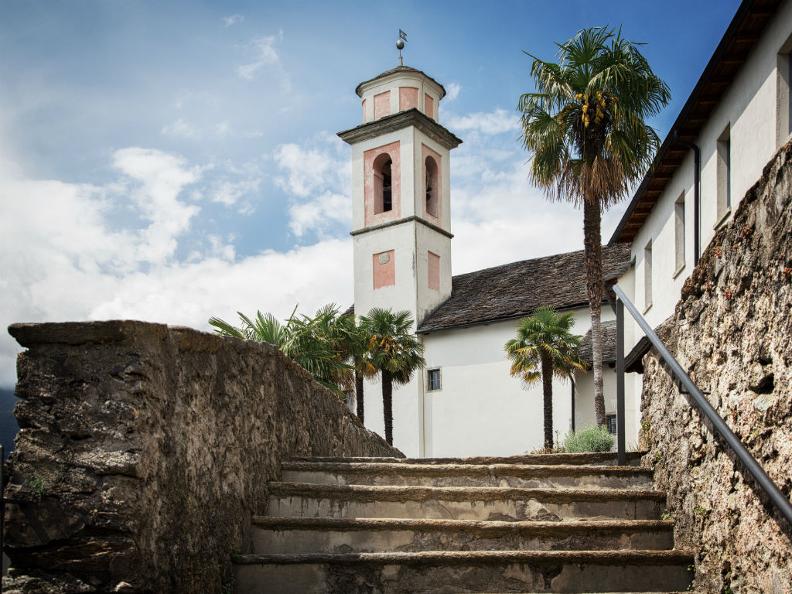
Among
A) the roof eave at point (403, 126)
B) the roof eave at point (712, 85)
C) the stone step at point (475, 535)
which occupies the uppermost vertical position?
the roof eave at point (403, 126)

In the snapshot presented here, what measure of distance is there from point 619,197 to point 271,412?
1939 centimetres

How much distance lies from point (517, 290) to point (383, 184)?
347 inches

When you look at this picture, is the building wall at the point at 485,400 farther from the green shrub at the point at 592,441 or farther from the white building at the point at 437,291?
the green shrub at the point at 592,441

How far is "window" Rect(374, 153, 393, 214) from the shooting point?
3972 centimetres

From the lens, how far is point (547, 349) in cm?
2845

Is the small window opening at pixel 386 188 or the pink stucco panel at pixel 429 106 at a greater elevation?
the pink stucco panel at pixel 429 106

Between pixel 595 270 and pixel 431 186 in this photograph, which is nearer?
pixel 595 270

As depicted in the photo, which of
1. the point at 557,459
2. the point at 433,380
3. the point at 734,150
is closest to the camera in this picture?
the point at 557,459

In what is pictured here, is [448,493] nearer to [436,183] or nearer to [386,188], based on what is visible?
[436,183]

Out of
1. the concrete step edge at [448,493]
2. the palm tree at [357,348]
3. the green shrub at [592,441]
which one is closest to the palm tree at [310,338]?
the palm tree at [357,348]

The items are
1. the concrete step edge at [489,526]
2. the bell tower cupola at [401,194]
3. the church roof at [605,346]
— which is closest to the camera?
the concrete step edge at [489,526]

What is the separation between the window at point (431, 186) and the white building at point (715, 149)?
18.3 meters

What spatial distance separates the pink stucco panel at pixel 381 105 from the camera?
130ft

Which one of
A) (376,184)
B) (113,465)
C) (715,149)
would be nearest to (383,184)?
(376,184)
